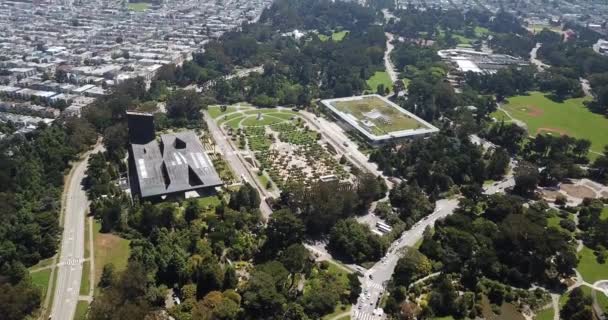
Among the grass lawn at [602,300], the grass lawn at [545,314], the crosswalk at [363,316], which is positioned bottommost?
the grass lawn at [602,300]

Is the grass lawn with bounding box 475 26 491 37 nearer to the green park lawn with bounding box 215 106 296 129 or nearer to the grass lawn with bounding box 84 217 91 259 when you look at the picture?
the green park lawn with bounding box 215 106 296 129

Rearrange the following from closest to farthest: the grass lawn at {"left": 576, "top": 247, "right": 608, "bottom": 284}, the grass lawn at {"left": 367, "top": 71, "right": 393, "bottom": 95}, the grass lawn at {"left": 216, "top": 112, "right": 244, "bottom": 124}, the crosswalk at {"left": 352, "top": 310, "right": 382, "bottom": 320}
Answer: the crosswalk at {"left": 352, "top": 310, "right": 382, "bottom": 320}
the grass lawn at {"left": 576, "top": 247, "right": 608, "bottom": 284}
the grass lawn at {"left": 216, "top": 112, "right": 244, "bottom": 124}
the grass lawn at {"left": 367, "top": 71, "right": 393, "bottom": 95}

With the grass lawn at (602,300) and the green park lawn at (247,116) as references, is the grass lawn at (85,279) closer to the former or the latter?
the green park lawn at (247,116)

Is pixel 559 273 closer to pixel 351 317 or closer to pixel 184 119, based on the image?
pixel 351 317

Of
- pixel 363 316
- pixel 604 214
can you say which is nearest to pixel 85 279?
pixel 363 316

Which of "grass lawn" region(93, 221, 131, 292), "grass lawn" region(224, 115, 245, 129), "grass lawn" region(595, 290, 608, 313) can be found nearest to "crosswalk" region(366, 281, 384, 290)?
"grass lawn" region(595, 290, 608, 313)

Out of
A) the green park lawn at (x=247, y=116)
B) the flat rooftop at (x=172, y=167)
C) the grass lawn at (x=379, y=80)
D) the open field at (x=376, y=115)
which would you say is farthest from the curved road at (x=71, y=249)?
the grass lawn at (x=379, y=80)

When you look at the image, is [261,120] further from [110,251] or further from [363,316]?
[363,316]
